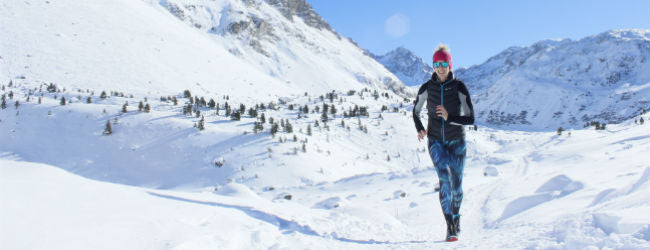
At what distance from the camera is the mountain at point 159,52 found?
36.9 metres

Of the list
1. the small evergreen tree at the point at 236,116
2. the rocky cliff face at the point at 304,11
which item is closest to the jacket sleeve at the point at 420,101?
the small evergreen tree at the point at 236,116

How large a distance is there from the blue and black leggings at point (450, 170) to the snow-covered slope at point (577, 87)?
119 m

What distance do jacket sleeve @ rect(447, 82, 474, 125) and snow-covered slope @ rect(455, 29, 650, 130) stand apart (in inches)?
4696

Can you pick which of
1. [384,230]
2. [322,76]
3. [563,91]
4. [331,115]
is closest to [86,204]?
[384,230]

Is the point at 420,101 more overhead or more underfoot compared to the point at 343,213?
more overhead

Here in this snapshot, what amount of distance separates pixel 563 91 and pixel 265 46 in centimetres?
11275

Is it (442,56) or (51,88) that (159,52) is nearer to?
(51,88)

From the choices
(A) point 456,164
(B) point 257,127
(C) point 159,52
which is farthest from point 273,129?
(C) point 159,52

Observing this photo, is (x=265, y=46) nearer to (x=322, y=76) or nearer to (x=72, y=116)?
(x=322, y=76)

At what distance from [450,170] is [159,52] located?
51.2m

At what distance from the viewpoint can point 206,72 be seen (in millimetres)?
50094

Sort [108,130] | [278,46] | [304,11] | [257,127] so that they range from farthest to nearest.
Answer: [304,11], [278,46], [257,127], [108,130]

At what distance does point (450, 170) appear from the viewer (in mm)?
4973

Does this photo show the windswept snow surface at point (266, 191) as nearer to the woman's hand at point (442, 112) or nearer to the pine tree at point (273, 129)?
the pine tree at point (273, 129)
